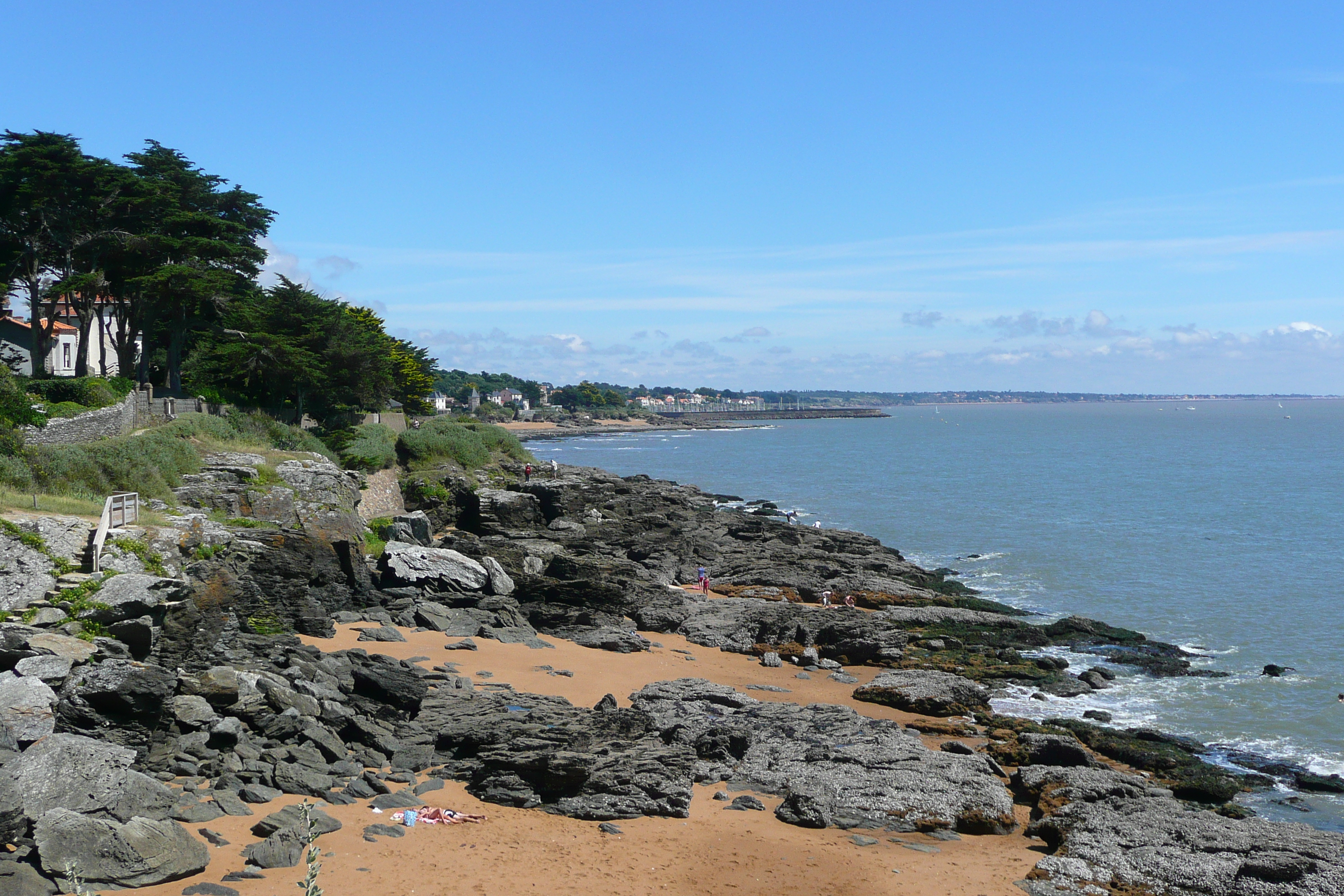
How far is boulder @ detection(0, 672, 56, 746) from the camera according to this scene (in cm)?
1263

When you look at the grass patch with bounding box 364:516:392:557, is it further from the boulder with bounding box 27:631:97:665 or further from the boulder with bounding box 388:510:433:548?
the boulder with bounding box 27:631:97:665

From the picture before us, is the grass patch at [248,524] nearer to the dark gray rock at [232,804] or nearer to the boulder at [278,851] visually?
the dark gray rock at [232,804]

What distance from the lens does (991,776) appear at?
16.4m

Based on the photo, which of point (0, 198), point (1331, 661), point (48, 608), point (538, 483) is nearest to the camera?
point (48, 608)

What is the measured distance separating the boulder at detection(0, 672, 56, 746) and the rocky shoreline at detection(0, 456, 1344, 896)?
3cm

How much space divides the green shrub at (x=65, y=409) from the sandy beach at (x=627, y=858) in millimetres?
20154

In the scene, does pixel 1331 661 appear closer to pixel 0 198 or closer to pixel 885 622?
pixel 885 622

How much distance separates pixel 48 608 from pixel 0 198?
101 feet

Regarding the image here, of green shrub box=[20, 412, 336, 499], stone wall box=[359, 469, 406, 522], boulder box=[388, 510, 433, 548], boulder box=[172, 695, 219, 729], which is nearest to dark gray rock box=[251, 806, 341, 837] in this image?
boulder box=[172, 695, 219, 729]

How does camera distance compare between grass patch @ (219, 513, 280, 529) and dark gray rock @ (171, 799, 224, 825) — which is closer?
dark gray rock @ (171, 799, 224, 825)

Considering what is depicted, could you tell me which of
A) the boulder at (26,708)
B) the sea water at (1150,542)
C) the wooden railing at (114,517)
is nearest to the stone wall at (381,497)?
the wooden railing at (114,517)

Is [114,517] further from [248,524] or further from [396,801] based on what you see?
[396,801]

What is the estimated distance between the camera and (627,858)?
1320cm

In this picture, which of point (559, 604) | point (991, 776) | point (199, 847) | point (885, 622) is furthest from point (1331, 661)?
point (199, 847)
